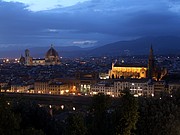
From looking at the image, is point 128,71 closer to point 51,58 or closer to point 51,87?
point 51,87

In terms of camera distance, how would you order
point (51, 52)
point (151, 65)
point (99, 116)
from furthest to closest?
1. point (51, 52)
2. point (151, 65)
3. point (99, 116)

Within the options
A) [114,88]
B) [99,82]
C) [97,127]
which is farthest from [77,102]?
[97,127]

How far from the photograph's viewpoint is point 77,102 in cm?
3875

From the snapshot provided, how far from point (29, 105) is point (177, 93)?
6080mm

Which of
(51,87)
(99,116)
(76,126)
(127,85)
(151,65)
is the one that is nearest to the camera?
(76,126)

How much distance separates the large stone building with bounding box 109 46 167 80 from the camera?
187ft

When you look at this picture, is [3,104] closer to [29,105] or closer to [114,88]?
[29,105]

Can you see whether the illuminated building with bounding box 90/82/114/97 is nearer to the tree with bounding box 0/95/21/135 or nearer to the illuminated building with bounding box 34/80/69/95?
the illuminated building with bounding box 34/80/69/95

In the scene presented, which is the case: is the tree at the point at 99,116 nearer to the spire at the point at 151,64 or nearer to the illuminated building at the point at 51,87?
the illuminated building at the point at 51,87

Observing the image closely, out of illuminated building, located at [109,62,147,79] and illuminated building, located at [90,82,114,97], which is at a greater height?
illuminated building, located at [109,62,147,79]

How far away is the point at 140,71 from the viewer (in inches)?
2498

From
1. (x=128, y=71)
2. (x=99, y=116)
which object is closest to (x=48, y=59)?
(x=128, y=71)

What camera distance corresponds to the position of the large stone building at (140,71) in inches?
2242

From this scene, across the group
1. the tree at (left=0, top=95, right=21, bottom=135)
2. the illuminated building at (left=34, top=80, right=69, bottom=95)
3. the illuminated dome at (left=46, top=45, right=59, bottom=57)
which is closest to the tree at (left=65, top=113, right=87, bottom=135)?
the tree at (left=0, top=95, right=21, bottom=135)
